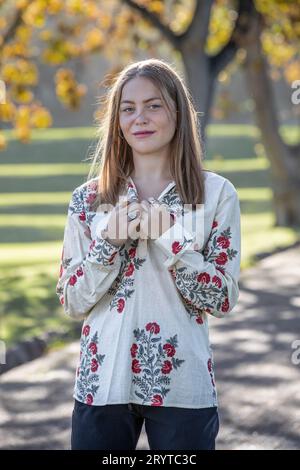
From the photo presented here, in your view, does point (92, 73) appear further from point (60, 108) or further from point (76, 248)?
point (76, 248)

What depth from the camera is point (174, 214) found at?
12.5 ft

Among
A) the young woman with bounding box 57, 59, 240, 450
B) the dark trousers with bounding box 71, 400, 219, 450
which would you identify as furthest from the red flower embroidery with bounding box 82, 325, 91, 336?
the dark trousers with bounding box 71, 400, 219, 450

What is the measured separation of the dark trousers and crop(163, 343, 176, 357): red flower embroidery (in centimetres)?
17

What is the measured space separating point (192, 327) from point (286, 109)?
67.3 metres

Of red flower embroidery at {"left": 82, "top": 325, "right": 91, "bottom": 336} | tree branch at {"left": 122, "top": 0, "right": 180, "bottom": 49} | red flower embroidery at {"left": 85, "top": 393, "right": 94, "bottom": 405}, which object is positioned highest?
tree branch at {"left": 122, "top": 0, "right": 180, "bottom": 49}

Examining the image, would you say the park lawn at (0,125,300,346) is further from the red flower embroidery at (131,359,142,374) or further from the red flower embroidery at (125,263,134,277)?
the red flower embroidery at (131,359,142,374)

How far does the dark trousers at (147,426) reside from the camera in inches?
145

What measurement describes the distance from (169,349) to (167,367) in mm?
59

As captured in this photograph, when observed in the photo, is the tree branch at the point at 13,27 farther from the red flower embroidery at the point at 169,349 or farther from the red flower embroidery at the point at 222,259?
the red flower embroidery at the point at 169,349

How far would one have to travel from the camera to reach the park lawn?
12398 millimetres

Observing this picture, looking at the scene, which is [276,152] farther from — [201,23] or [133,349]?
[133,349]

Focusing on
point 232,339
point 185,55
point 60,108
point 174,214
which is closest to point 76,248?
point 174,214

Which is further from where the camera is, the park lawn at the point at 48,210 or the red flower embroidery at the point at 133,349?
the park lawn at the point at 48,210

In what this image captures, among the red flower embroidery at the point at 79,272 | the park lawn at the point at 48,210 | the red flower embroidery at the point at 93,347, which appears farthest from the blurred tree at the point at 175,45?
the red flower embroidery at the point at 93,347
